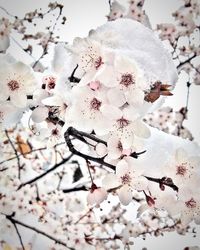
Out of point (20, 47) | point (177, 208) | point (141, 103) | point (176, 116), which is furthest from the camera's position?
point (176, 116)

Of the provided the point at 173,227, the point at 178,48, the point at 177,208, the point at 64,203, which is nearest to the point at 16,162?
the point at 64,203

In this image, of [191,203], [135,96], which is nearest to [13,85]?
[135,96]

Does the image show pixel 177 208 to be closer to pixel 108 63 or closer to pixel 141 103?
Result: pixel 141 103

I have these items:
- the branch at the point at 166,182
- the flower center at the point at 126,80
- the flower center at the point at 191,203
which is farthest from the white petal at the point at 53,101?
the flower center at the point at 191,203

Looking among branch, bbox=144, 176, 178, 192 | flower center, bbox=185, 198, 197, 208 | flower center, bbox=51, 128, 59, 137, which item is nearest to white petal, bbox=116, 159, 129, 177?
Answer: branch, bbox=144, 176, 178, 192

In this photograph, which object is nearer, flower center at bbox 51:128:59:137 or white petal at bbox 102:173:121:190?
white petal at bbox 102:173:121:190

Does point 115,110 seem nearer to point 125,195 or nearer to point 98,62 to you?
point 98,62

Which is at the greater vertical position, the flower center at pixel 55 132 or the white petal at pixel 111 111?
the flower center at pixel 55 132

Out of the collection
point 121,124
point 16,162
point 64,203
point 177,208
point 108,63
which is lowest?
point 177,208

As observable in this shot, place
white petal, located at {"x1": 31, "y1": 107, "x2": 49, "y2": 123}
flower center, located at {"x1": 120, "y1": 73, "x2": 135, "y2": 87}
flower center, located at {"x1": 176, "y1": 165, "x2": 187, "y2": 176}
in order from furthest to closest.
Answer: white petal, located at {"x1": 31, "y1": 107, "x2": 49, "y2": 123}
flower center, located at {"x1": 176, "y1": 165, "x2": 187, "y2": 176}
flower center, located at {"x1": 120, "y1": 73, "x2": 135, "y2": 87}

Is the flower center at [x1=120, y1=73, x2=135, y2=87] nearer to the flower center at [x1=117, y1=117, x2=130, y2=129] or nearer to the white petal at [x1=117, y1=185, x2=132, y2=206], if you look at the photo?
the flower center at [x1=117, y1=117, x2=130, y2=129]

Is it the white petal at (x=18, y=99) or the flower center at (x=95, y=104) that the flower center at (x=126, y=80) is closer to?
the flower center at (x=95, y=104)
